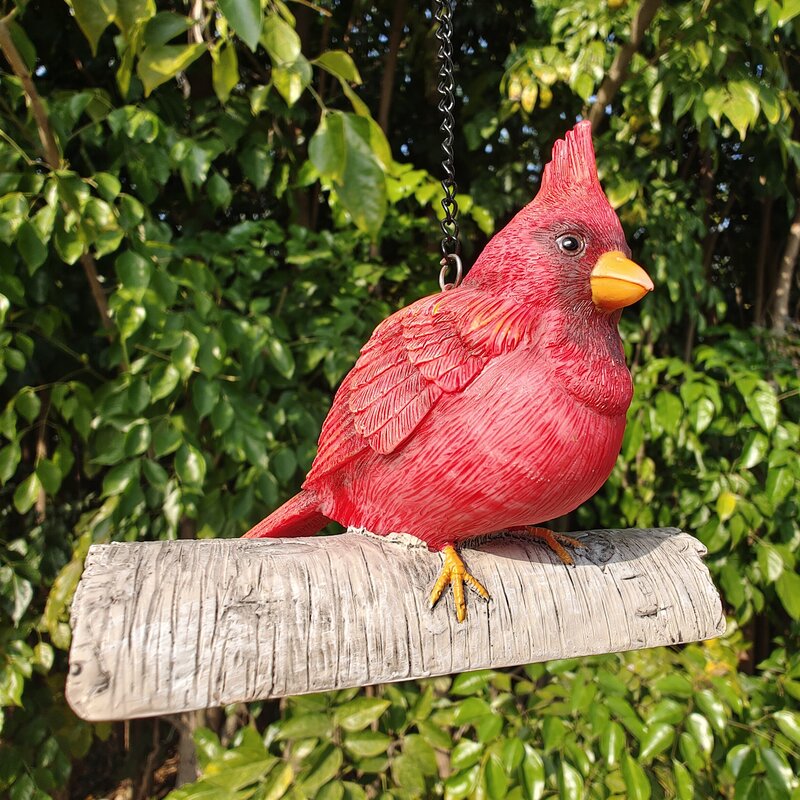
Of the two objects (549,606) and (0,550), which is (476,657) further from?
(0,550)

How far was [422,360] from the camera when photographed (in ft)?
2.08

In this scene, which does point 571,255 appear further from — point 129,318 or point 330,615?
point 129,318

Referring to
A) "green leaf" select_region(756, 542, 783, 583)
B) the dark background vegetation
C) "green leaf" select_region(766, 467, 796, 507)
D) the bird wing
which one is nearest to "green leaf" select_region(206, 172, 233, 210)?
the dark background vegetation

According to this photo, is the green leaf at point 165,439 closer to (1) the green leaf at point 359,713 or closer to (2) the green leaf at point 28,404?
(2) the green leaf at point 28,404

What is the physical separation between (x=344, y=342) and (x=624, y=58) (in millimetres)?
829

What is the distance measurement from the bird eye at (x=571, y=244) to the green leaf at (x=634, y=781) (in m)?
0.95

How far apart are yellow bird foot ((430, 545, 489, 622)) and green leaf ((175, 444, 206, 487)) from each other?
60 cm

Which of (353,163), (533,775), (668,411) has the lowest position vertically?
(533,775)

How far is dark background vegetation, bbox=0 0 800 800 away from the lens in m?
1.09

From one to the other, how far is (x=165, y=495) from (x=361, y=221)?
0.83 metres

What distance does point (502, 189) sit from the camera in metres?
1.60

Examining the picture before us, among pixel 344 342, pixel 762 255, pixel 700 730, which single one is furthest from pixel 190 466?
pixel 762 255

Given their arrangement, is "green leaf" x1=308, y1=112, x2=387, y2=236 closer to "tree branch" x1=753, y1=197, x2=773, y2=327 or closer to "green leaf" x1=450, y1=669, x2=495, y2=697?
"green leaf" x1=450, y1=669, x2=495, y2=697

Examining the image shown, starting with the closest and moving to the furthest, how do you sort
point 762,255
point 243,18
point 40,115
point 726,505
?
1. point 243,18
2. point 40,115
3. point 726,505
4. point 762,255
